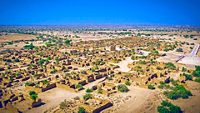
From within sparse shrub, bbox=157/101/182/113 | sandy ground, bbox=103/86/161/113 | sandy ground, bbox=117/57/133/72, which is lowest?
sandy ground, bbox=117/57/133/72

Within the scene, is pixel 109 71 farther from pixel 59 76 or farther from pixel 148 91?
pixel 148 91

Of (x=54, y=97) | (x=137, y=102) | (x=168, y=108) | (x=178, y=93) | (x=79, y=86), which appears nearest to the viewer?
(x=168, y=108)

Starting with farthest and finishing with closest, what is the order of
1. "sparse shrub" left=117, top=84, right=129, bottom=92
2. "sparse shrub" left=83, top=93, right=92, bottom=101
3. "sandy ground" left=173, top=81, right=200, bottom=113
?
"sparse shrub" left=117, top=84, right=129, bottom=92 < "sparse shrub" left=83, top=93, right=92, bottom=101 < "sandy ground" left=173, top=81, right=200, bottom=113

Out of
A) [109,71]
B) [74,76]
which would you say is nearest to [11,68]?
[74,76]

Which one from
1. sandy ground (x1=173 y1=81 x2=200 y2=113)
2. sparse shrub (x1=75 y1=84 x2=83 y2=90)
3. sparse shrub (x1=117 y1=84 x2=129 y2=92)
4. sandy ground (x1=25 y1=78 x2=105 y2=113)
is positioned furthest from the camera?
sparse shrub (x1=75 y1=84 x2=83 y2=90)

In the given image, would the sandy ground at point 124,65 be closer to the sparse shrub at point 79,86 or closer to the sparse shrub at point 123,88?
the sparse shrub at point 123,88

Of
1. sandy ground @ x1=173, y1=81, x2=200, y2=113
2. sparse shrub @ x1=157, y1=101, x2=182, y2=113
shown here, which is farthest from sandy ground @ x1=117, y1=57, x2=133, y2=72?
sparse shrub @ x1=157, y1=101, x2=182, y2=113

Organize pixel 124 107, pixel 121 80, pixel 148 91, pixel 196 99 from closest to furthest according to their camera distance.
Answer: pixel 124 107, pixel 196 99, pixel 148 91, pixel 121 80

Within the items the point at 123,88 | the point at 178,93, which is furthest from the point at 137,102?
the point at 178,93

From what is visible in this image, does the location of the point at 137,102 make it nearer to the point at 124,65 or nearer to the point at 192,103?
the point at 192,103

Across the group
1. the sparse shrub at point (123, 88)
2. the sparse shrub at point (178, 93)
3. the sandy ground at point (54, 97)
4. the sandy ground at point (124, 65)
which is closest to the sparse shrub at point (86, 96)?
the sandy ground at point (54, 97)

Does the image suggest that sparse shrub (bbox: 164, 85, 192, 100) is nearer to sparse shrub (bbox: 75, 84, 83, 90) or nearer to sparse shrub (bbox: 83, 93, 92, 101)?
sparse shrub (bbox: 83, 93, 92, 101)
